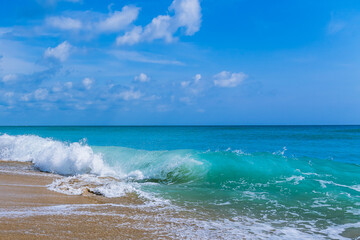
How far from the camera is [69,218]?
526 cm

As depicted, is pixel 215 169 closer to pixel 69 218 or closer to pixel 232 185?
pixel 232 185

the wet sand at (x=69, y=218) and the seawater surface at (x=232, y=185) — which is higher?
Result: the wet sand at (x=69, y=218)

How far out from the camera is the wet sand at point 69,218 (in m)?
4.49

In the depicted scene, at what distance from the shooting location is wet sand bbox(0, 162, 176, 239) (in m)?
4.49

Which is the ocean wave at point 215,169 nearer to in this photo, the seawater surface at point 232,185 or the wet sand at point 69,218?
the seawater surface at point 232,185

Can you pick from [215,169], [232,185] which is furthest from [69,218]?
[215,169]

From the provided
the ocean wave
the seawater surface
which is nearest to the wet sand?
the seawater surface

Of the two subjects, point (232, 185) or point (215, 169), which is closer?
point (232, 185)

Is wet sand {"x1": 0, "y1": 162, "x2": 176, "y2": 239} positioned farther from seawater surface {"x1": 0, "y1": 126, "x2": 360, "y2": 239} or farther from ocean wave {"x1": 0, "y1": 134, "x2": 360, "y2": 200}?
ocean wave {"x1": 0, "y1": 134, "x2": 360, "y2": 200}

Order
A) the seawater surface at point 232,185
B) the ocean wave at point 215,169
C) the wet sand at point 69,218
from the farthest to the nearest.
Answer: the ocean wave at point 215,169 < the seawater surface at point 232,185 < the wet sand at point 69,218

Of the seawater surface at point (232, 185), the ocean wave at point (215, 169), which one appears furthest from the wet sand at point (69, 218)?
the ocean wave at point (215, 169)

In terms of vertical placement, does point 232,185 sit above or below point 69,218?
below

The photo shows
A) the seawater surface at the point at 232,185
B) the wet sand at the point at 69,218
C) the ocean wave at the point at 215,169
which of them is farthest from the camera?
the ocean wave at the point at 215,169

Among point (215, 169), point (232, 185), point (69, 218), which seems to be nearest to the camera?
point (69, 218)
